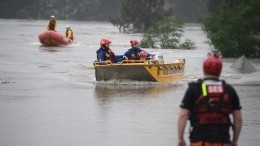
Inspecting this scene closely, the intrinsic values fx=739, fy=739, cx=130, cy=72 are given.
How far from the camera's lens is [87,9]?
157 meters

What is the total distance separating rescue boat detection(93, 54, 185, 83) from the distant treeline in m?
124

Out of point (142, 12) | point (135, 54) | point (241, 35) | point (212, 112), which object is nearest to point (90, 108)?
point (135, 54)

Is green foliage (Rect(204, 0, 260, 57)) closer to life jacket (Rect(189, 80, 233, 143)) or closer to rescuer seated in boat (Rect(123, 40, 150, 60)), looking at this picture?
rescuer seated in boat (Rect(123, 40, 150, 60))

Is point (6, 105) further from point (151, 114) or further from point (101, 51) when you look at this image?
point (101, 51)

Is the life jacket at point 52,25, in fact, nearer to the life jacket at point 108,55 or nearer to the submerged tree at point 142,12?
the life jacket at point 108,55

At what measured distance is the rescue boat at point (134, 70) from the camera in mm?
21719

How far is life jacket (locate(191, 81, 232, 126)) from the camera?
7.36 m

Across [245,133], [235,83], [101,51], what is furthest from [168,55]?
[245,133]

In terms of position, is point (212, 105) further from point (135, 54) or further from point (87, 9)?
point (87, 9)

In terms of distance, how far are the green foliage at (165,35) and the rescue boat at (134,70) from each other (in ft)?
76.1

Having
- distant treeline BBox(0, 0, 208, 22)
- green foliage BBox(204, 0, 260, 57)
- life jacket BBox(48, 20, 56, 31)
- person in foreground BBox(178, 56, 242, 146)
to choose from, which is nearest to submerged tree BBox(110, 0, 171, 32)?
life jacket BBox(48, 20, 56, 31)

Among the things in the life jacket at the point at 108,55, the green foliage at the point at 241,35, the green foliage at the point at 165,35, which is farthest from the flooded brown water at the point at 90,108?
the green foliage at the point at 165,35

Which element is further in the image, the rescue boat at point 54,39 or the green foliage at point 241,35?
the rescue boat at point 54,39

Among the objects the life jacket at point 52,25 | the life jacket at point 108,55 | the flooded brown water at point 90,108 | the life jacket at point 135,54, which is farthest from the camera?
the life jacket at point 52,25
